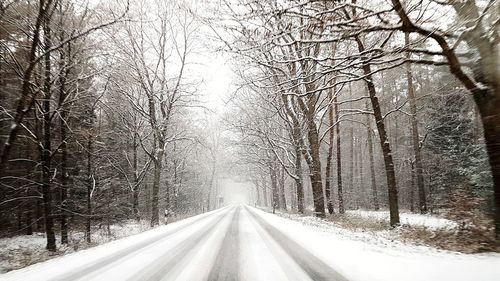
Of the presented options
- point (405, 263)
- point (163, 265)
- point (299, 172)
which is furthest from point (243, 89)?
point (405, 263)

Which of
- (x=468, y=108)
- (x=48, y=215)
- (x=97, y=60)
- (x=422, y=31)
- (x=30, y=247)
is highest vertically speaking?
(x=97, y=60)

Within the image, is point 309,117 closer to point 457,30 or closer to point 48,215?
point 457,30

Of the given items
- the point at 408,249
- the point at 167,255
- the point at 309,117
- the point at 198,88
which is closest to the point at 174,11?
the point at 198,88

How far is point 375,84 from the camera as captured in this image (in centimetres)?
2570

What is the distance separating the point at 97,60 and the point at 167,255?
42.0 ft

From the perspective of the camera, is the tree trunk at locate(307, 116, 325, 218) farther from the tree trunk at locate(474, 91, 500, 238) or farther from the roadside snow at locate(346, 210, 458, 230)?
the tree trunk at locate(474, 91, 500, 238)

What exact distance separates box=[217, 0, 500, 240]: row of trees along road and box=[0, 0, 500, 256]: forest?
6cm

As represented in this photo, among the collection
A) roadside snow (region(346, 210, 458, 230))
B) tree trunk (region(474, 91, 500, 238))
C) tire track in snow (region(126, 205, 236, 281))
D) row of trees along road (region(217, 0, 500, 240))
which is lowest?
roadside snow (region(346, 210, 458, 230))

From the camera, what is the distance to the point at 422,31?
7016 millimetres

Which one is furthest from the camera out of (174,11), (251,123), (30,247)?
(251,123)

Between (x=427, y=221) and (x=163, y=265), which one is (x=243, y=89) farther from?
(x=163, y=265)

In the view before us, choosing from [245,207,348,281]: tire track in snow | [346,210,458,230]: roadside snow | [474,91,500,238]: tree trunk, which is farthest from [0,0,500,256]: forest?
[245,207,348,281]: tire track in snow

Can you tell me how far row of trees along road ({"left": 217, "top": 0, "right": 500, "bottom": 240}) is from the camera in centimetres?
688

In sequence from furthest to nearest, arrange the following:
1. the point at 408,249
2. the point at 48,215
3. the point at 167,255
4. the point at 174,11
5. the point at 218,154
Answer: the point at 218,154, the point at 174,11, the point at 48,215, the point at 167,255, the point at 408,249
